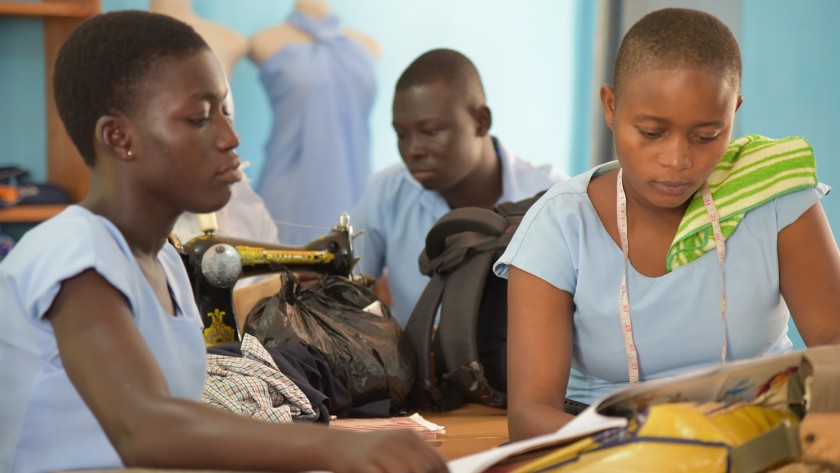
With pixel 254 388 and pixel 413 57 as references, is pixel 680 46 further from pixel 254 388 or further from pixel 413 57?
pixel 413 57

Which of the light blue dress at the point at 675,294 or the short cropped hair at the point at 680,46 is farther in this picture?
the light blue dress at the point at 675,294

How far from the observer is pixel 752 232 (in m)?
1.66

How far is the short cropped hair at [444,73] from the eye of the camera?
3.22m

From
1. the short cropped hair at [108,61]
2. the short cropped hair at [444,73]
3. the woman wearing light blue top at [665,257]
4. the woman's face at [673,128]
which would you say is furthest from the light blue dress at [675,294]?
the short cropped hair at [444,73]

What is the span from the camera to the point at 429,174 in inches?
124

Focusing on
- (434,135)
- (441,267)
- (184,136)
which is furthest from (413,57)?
(184,136)

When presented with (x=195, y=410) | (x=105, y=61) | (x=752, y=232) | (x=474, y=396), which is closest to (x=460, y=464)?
(x=195, y=410)

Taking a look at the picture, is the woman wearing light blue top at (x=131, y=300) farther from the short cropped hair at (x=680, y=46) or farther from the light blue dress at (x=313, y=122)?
the light blue dress at (x=313, y=122)

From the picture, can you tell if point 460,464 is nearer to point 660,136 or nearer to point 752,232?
point 660,136

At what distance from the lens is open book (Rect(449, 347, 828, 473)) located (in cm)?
107

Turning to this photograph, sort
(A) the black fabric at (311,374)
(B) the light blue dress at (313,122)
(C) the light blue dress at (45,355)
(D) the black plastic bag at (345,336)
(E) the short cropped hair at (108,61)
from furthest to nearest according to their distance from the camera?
(B) the light blue dress at (313,122), (D) the black plastic bag at (345,336), (A) the black fabric at (311,374), (E) the short cropped hair at (108,61), (C) the light blue dress at (45,355)

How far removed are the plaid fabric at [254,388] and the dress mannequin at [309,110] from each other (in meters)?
2.09

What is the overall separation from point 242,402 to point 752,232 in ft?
2.71

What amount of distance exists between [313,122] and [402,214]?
32.5 inches
